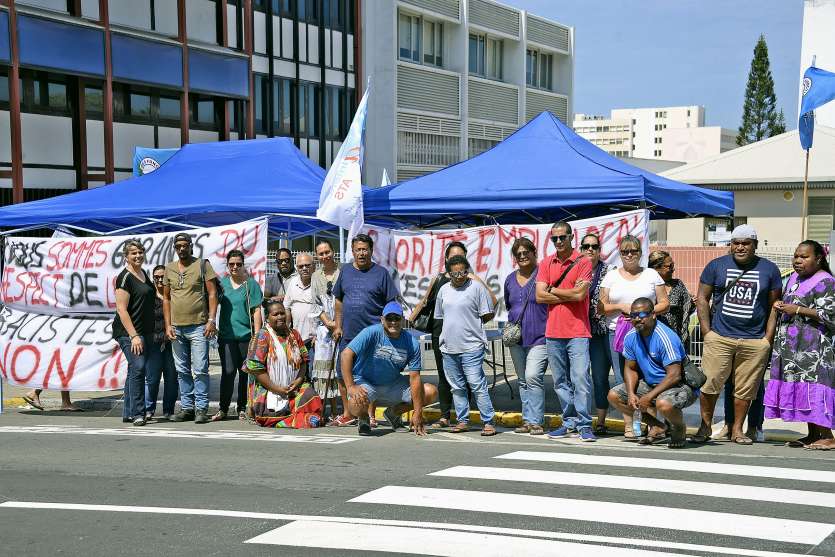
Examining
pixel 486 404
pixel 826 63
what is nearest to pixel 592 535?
pixel 486 404

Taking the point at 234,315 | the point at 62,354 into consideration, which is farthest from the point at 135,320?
the point at 62,354

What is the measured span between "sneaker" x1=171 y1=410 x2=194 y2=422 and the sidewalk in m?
0.73

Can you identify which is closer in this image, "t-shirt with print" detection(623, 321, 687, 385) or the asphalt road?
the asphalt road

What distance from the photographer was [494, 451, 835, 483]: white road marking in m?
8.01

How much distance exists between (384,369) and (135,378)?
9.48ft

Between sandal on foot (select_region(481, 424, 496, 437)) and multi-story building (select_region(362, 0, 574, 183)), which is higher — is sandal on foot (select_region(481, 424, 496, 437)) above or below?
below

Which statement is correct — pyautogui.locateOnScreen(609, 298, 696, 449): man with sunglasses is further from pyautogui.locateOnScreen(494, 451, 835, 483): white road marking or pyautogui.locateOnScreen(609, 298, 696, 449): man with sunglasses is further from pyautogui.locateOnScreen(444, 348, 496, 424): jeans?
pyautogui.locateOnScreen(444, 348, 496, 424): jeans

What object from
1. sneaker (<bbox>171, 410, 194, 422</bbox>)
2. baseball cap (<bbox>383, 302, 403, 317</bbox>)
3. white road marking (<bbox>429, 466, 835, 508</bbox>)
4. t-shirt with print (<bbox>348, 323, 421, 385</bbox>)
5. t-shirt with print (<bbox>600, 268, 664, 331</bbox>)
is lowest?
sneaker (<bbox>171, 410, 194, 422</bbox>)

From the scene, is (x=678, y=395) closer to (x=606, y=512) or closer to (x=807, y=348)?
(x=807, y=348)

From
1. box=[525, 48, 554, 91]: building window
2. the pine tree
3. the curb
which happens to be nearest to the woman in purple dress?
the curb

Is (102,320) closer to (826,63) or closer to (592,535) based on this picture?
(592,535)

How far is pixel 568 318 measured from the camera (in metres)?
9.74

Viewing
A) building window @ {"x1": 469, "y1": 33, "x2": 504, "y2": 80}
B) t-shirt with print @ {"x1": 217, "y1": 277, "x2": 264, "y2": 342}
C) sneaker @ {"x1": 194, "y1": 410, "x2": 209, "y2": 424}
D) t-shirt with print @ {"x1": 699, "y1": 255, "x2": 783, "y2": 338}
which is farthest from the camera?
building window @ {"x1": 469, "y1": 33, "x2": 504, "y2": 80}

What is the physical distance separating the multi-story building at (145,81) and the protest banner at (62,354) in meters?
15.9
